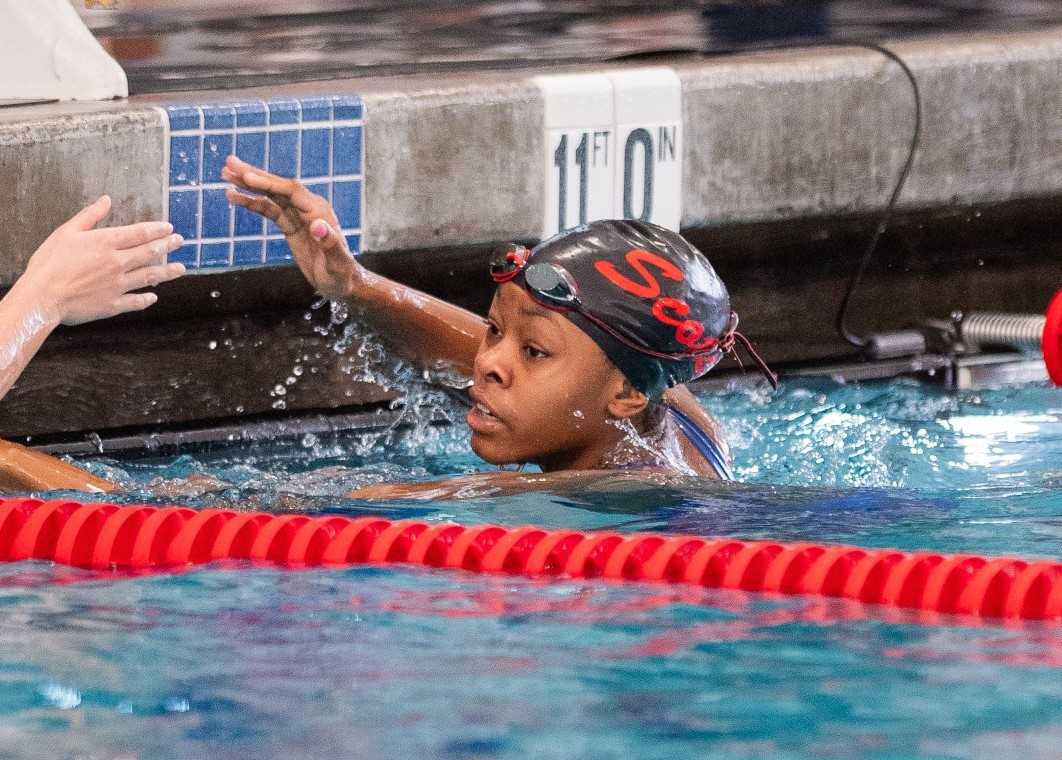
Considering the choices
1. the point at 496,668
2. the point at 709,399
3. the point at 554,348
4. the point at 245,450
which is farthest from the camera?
the point at 709,399

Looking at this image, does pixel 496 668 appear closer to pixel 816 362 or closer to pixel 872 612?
pixel 872 612

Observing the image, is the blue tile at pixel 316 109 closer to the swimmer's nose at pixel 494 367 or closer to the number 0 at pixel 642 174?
the number 0 at pixel 642 174

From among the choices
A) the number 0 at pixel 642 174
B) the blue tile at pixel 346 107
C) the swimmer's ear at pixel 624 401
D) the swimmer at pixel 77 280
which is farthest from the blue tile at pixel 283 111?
the swimmer's ear at pixel 624 401

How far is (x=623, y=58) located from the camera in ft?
18.5

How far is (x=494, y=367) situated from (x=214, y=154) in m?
1.32

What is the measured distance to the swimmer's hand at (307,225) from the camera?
3984 mm

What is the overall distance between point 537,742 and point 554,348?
1.33m

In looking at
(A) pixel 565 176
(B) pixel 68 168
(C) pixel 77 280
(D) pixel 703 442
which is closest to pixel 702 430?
(D) pixel 703 442

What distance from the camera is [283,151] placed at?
15.6 ft

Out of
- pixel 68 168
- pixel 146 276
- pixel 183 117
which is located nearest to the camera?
pixel 146 276

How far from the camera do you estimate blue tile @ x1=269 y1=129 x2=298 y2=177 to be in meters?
4.75

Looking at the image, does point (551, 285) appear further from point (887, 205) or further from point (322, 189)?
point (887, 205)

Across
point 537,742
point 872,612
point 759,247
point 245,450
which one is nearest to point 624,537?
point 872,612

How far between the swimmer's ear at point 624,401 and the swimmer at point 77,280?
34.9 inches
